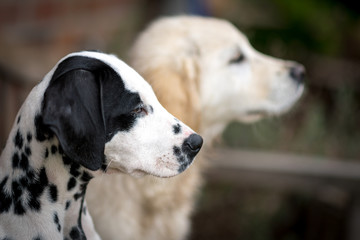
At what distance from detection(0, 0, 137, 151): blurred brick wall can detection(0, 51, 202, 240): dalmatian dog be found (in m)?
2.97

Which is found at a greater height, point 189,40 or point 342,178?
point 189,40

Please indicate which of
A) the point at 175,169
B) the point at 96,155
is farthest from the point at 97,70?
the point at 175,169

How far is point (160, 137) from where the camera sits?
6.32 ft

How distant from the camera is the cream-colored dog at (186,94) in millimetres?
3021

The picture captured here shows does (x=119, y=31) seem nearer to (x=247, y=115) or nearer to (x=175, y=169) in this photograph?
(x=247, y=115)

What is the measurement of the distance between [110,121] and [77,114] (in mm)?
157

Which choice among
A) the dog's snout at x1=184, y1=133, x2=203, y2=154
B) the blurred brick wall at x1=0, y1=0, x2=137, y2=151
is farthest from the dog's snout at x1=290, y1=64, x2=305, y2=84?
the blurred brick wall at x1=0, y1=0, x2=137, y2=151

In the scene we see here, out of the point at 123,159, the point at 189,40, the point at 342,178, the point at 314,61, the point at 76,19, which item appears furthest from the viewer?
the point at 314,61

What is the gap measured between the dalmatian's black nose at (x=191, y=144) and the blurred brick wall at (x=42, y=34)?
126 inches

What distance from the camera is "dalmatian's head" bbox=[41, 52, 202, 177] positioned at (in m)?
1.73

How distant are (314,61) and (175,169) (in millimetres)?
5060

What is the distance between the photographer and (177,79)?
307cm

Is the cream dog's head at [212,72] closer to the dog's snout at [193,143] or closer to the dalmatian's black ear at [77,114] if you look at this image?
the dog's snout at [193,143]

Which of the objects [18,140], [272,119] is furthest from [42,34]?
[18,140]
